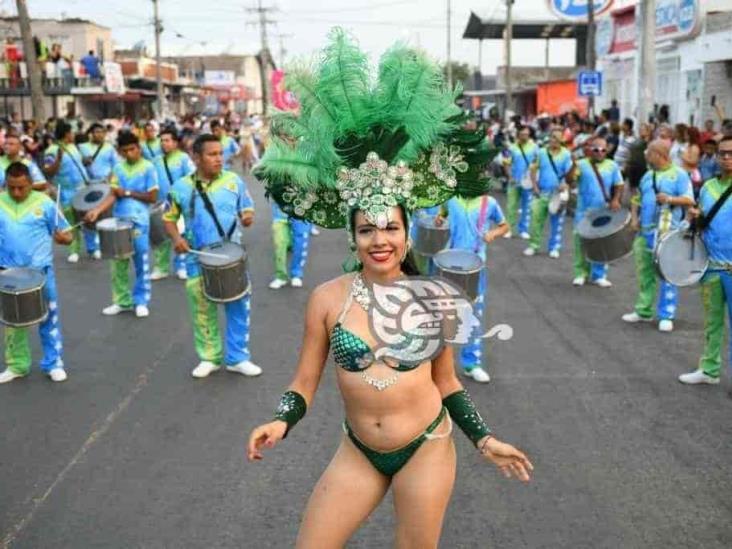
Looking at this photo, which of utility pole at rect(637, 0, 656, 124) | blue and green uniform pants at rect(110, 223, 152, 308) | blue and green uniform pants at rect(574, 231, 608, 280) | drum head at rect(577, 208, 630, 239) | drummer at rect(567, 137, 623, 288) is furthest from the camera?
utility pole at rect(637, 0, 656, 124)

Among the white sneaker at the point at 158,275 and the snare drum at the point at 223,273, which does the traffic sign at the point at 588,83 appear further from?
the snare drum at the point at 223,273

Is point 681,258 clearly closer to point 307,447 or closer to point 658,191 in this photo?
point 658,191

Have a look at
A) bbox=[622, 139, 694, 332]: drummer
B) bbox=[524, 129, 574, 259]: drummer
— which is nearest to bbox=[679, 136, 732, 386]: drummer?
bbox=[622, 139, 694, 332]: drummer

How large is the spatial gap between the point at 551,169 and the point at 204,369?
7.44 m

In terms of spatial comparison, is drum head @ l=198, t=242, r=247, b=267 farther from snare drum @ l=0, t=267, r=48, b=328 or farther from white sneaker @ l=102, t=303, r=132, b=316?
white sneaker @ l=102, t=303, r=132, b=316

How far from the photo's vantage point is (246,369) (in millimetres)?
7305

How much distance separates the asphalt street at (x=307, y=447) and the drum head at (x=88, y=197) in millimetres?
2606

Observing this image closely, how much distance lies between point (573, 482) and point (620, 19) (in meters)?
29.1

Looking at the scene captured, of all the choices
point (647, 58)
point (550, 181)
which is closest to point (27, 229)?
point (550, 181)

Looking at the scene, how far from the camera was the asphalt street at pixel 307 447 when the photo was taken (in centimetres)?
448

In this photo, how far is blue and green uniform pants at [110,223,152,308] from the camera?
972 cm

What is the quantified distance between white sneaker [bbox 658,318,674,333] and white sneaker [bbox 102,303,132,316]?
5.64 meters

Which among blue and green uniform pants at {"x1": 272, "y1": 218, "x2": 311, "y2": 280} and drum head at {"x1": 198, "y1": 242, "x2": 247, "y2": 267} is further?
blue and green uniform pants at {"x1": 272, "y1": 218, "x2": 311, "y2": 280}

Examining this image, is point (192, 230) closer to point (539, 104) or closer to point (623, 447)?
point (623, 447)
